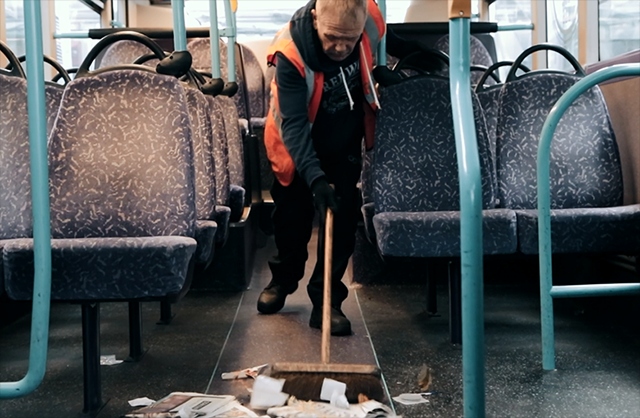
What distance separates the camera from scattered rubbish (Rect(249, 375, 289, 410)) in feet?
5.45

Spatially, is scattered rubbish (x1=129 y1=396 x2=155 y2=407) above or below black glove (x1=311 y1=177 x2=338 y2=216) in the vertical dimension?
below

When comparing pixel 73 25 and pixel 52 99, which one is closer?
pixel 52 99

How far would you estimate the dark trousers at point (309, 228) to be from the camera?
2725mm

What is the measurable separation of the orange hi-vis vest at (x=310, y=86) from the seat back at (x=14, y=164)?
87 centimetres

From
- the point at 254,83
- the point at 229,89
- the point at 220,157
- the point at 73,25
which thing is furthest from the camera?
the point at 73,25

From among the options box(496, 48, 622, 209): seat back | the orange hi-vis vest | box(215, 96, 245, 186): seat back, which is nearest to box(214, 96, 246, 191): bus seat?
box(215, 96, 245, 186): seat back

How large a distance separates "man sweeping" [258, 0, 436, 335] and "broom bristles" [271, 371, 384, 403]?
0.76 meters

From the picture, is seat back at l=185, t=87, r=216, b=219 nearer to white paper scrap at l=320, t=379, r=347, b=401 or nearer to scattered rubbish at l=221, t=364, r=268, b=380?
scattered rubbish at l=221, t=364, r=268, b=380

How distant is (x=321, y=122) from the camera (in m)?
2.63

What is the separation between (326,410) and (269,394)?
17 centimetres

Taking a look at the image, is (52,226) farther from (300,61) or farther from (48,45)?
(48,45)

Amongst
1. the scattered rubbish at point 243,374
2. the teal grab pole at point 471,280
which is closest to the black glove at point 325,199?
the scattered rubbish at point 243,374

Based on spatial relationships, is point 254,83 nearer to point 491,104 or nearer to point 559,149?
point 491,104

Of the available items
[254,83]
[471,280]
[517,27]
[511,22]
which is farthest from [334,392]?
[511,22]
